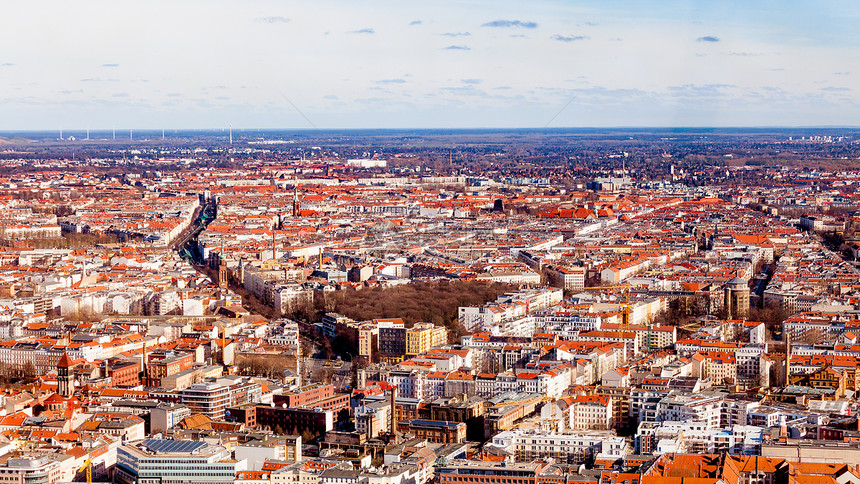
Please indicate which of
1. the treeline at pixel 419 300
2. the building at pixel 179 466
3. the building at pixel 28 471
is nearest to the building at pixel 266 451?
the building at pixel 179 466

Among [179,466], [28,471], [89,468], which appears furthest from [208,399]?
[28,471]

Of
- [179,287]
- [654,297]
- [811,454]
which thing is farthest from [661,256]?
[811,454]

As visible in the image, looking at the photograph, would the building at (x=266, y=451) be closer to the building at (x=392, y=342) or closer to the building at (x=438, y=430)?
the building at (x=438, y=430)

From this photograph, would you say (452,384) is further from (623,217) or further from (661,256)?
(623,217)

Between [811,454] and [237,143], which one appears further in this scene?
[237,143]

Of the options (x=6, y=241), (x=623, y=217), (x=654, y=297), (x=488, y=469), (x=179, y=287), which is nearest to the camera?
(x=488, y=469)

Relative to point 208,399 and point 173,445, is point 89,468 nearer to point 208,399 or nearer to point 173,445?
point 173,445

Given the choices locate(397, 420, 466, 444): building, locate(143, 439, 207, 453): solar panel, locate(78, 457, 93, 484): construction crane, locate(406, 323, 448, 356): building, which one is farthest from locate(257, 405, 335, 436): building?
locate(406, 323, 448, 356): building
